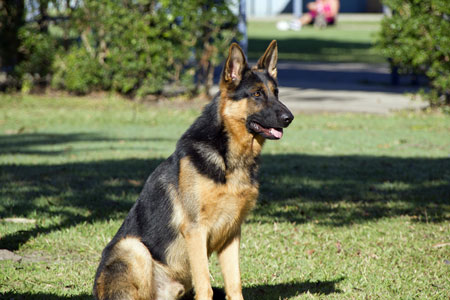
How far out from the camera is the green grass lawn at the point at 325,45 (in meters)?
29.7

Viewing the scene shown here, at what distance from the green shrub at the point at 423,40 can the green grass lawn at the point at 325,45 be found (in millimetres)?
6682

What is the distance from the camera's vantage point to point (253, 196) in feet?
14.1

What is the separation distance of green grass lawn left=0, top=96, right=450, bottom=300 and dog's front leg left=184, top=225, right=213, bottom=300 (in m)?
0.84

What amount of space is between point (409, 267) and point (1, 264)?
145 inches

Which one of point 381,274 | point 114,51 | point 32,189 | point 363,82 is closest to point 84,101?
point 114,51

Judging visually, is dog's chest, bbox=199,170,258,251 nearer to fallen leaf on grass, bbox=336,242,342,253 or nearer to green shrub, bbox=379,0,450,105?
fallen leaf on grass, bbox=336,242,342,253

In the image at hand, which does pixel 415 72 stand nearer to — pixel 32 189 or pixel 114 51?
pixel 114 51

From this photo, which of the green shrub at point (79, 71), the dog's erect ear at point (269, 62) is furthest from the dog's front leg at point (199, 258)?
the green shrub at point (79, 71)

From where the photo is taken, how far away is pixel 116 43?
48.3 ft

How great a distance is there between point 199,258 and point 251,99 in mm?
1215

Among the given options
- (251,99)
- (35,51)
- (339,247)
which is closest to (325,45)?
(35,51)

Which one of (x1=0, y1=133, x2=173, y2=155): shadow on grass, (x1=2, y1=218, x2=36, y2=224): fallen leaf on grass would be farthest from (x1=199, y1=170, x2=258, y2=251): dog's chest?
(x1=0, y1=133, x2=173, y2=155): shadow on grass

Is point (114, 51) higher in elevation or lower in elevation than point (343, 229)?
higher

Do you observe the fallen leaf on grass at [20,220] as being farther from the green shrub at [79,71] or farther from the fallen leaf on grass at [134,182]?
the green shrub at [79,71]
